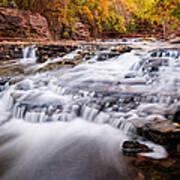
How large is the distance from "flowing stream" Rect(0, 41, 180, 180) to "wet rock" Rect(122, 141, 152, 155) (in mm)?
73

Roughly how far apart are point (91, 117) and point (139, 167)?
5.06ft

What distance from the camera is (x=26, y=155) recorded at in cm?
239

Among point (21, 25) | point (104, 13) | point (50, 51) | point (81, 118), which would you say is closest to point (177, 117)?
point (81, 118)

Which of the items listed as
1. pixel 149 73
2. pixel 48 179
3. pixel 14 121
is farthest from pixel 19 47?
pixel 48 179

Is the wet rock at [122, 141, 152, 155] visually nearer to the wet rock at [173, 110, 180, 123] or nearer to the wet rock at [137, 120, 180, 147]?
the wet rock at [137, 120, 180, 147]

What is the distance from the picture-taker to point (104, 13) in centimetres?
1733

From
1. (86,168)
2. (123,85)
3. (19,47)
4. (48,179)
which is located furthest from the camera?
(19,47)

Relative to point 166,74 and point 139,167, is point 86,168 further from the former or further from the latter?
point 166,74

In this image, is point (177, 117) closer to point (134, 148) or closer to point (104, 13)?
point (134, 148)

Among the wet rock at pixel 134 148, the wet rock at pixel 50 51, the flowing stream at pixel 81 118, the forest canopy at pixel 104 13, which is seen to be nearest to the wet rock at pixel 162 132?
the flowing stream at pixel 81 118

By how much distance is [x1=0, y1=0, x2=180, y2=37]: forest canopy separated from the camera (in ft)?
44.5

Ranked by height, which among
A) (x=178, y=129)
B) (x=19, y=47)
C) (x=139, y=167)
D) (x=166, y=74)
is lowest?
(x=139, y=167)

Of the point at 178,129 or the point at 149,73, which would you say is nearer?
the point at 178,129

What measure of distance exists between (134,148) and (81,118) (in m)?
1.40
